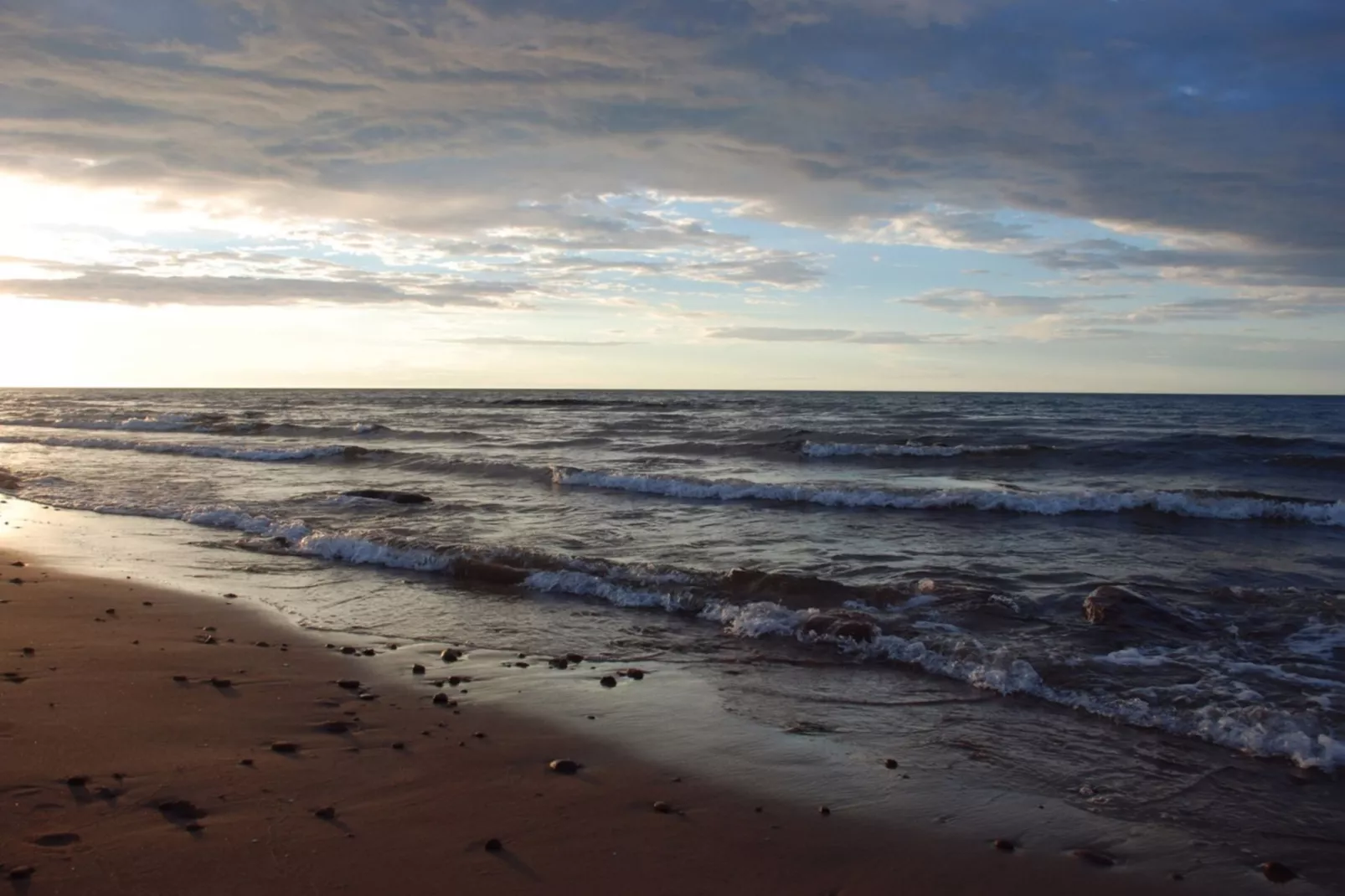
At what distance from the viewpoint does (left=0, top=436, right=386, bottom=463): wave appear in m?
25.5

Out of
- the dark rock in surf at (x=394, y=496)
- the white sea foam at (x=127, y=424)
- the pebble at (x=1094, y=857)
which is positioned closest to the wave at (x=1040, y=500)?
the dark rock in surf at (x=394, y=496)

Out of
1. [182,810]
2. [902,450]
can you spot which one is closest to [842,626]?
[182,810]

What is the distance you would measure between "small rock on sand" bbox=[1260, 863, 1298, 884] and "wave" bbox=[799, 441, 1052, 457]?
72.7 feet

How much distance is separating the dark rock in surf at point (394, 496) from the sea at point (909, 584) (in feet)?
0.38

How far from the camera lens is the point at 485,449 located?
2753 centimetres

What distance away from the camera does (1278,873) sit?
151 inches

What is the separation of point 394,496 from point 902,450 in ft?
52.0

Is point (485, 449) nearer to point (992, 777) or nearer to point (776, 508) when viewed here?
point (776, 508)

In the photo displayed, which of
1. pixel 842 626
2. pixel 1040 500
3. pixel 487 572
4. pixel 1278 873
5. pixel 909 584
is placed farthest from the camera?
pixel 1040 500

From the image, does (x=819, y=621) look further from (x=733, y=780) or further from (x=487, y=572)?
(x=487, y=572)

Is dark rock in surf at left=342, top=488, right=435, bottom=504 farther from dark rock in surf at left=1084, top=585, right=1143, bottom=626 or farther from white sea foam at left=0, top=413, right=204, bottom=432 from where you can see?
white sea foam at left=0, top=413, right=204, bottom=432

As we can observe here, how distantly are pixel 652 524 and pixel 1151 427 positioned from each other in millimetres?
29340

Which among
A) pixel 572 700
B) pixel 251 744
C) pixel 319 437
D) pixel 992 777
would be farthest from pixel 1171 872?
pixel 319 437

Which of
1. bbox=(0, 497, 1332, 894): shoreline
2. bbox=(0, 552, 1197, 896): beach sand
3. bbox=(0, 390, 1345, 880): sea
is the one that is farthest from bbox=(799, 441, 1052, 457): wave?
bbox=(0, 552, 1197, 896): beach sand
